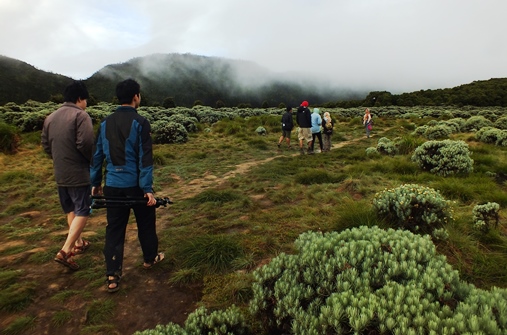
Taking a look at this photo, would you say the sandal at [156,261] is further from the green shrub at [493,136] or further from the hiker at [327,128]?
the green shrub at [493,136]

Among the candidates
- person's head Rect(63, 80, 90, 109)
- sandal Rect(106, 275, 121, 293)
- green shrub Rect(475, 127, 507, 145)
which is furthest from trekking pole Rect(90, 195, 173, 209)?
green shrub Rect(475, 127, 507, 145)

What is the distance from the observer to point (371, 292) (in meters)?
2.04

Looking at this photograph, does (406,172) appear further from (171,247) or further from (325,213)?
(171,247)

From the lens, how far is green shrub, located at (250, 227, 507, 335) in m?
1.74

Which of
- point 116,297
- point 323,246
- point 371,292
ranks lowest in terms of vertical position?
point 116,297

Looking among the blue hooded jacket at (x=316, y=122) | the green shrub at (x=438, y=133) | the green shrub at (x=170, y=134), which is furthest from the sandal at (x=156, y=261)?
the green shrub at (x=438, y=133)

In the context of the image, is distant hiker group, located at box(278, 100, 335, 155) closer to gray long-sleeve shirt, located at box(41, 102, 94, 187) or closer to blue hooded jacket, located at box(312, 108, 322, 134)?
blue hooded jacket, located at box(312, 108, 322, 134)

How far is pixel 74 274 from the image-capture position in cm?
396

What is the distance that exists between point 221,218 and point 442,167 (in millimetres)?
6349

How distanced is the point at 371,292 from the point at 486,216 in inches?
136

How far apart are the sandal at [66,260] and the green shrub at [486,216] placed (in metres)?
5.89

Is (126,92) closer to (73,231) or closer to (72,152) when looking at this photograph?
(72,152)

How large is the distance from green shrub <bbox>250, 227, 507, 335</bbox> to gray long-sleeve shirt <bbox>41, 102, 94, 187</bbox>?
9.53ft

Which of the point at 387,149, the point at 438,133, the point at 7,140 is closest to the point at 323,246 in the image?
the point at 387,149
